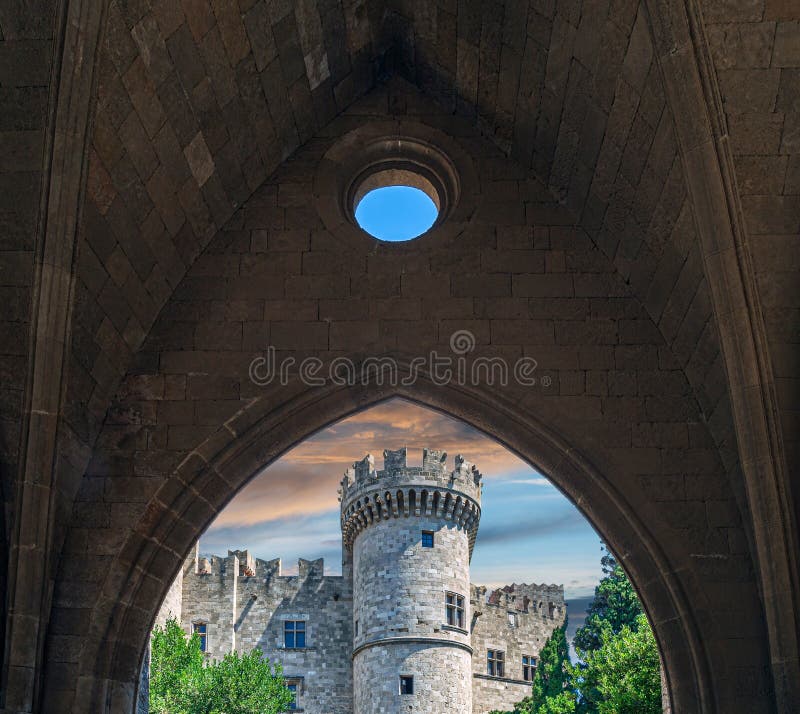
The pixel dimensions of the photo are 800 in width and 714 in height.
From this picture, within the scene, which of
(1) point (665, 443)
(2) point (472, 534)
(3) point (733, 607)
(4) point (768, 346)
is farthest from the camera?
(2) point (472, 534)

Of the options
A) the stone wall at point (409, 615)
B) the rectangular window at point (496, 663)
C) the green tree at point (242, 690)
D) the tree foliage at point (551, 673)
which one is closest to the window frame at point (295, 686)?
the stone wall at point (409, 615)

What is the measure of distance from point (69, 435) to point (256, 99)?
242 centimetres

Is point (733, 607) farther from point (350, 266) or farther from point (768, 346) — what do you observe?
point (350, 266)

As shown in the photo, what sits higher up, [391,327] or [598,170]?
[598,170]

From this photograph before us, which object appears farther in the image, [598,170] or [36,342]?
[598,170]

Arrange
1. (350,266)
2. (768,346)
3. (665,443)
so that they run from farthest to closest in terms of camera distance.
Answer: (350,266) < (665,443) < (768,346)

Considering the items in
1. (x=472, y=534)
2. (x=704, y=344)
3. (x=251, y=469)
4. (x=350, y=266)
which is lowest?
(x=251, y=469)

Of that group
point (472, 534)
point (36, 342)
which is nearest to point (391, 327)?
point (36, 342)

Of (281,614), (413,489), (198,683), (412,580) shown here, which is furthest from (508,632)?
(198,683)

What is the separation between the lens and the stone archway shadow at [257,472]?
6.19 metres

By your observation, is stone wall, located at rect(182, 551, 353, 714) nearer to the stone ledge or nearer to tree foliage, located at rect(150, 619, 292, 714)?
the stone ledge

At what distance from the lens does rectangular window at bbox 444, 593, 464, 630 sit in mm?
29391

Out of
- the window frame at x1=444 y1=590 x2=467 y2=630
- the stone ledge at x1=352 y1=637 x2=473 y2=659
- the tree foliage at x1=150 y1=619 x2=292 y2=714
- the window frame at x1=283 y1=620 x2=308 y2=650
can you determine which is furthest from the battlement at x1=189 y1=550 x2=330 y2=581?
the tree foliage at x1=150 y1=619 x2=292 y2=714

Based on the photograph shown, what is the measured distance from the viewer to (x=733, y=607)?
6215 mm
